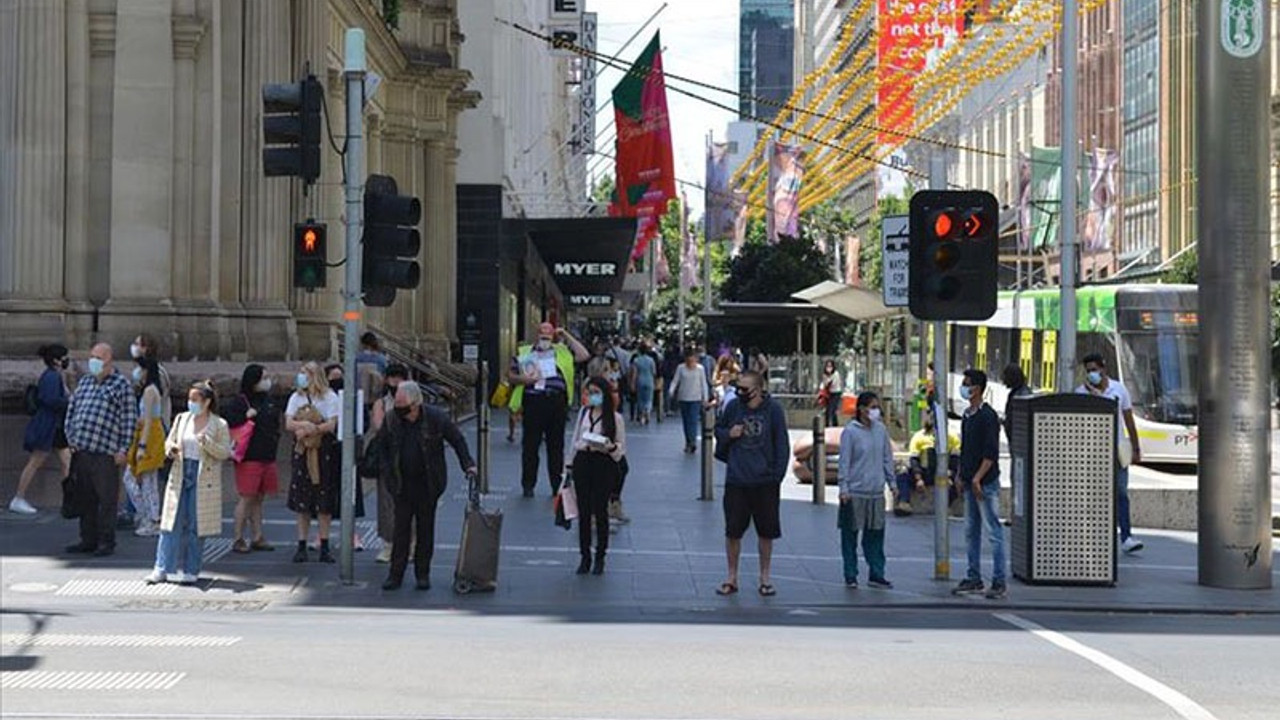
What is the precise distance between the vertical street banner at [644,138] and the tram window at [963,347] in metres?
8.98

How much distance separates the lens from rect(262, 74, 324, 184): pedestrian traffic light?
1511 cm

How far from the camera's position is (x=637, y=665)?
36.9 feet

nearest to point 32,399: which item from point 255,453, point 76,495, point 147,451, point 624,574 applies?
point 147,451

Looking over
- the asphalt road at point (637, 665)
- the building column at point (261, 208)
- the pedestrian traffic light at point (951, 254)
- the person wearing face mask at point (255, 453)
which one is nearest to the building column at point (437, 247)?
the building column at point (261, 208)

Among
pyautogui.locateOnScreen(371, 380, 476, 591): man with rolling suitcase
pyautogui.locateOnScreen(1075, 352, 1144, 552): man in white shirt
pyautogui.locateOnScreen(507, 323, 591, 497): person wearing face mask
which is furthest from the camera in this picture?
pyautogui.locateOnScreen(507, 323, 591, 497): person wearing face mask

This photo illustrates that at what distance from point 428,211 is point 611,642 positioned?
33689 millimetres

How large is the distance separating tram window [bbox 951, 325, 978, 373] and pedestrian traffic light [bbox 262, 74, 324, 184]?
34416 millimetres

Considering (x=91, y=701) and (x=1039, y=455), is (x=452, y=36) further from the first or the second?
(x=91, y=701)

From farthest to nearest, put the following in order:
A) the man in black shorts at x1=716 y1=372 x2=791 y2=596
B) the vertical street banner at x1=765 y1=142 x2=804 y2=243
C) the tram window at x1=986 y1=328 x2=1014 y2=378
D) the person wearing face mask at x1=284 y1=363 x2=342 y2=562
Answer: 1. the vertical street banner at x1=765 y1=142 x2=804 y2=243
2. the tram window at x1=986 y1=328 x2=1014 y2=378
3. the person wearing face mask at x1=284 y1=363 x2=342 y2=562
4. the man in black shorts at x1=716 y1=372 x2=791 y2=596

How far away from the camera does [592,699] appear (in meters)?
10.0

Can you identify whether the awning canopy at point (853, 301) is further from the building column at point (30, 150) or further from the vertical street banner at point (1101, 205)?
the vertical street banner at point (1101, 205)

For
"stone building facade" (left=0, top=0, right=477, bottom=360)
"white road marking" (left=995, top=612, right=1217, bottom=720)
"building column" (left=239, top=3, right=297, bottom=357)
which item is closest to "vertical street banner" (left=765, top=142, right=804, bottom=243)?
"stone building facade" (left=0, top=0, right=477, bottom=360)

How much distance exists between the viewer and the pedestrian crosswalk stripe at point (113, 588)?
14497 mm

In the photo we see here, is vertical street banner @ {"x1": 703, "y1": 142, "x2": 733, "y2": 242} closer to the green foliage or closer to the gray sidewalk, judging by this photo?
the green foliage
